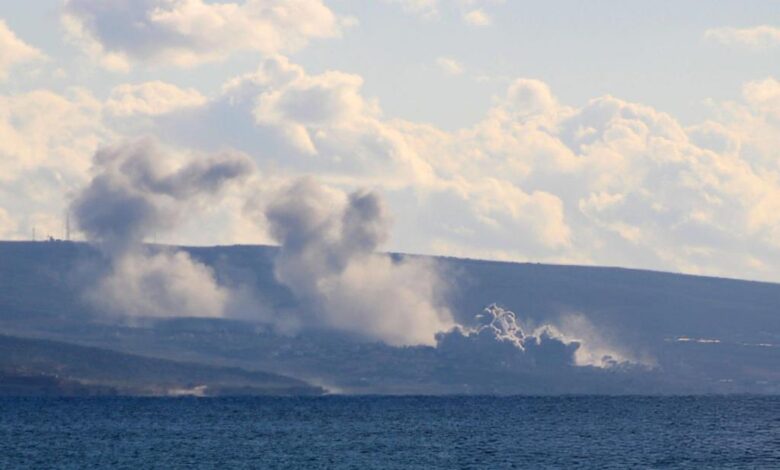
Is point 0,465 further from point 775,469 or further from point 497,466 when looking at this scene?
point 775,469

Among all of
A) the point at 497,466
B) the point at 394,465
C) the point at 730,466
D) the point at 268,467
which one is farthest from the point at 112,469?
the point at 730,466

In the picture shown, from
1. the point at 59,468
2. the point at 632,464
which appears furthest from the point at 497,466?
the point at 59,468

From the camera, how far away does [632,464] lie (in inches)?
7781

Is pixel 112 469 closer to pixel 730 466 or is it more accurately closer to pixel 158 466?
pixel 158 466

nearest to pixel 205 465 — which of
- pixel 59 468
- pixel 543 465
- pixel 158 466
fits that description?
pixel 158 466

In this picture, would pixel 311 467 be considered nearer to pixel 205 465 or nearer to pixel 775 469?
pixel 205 465

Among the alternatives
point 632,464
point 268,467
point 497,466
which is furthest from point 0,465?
point 632,464

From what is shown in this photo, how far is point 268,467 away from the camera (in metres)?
193

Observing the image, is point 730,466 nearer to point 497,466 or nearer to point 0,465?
point 497,466

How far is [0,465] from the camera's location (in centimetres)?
19525

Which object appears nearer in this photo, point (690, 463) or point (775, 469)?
point (775, 469)

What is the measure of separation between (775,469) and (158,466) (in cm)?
8387

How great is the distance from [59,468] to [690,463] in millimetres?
88342

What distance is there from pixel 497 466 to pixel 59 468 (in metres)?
60.2
